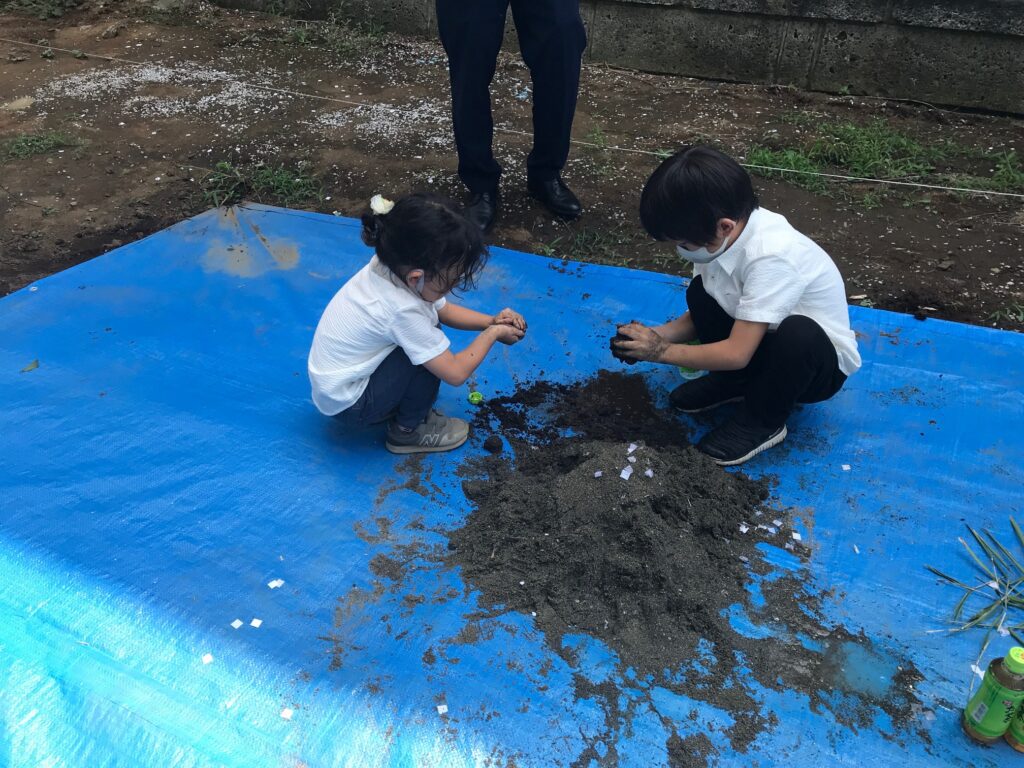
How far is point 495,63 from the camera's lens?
128 inches

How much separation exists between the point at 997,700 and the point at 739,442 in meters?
0.90

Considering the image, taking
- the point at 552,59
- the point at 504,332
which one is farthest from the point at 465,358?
the point at 552,59

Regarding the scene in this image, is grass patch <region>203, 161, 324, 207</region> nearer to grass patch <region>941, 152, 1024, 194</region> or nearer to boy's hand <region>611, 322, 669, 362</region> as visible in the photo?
boy's hand <region>611, 322, 669, 362</region>

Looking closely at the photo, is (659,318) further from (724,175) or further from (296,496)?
(296,496)

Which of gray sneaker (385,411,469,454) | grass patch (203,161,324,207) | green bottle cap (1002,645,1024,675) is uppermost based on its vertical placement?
green bottle cap (1002,645,1024,675)

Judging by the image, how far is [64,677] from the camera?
159 centimetres

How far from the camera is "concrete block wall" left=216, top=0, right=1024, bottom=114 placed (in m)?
4.47

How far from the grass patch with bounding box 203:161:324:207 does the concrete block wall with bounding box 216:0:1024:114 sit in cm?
252

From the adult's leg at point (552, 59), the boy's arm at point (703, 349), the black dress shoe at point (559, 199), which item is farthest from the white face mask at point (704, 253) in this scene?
the black dress shoe at point (559, 199)

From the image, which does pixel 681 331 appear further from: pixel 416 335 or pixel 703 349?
pixel 416 335

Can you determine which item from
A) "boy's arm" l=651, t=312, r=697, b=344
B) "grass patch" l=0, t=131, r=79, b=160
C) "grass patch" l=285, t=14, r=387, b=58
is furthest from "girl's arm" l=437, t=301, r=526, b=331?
"grass patch" l=285, t=14, r=387, b=58

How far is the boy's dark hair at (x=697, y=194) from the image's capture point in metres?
1.83

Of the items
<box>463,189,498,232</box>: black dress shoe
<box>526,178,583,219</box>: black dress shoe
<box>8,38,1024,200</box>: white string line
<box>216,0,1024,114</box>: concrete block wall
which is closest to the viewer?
<box>463,189,498,232</box>: black dress shoe

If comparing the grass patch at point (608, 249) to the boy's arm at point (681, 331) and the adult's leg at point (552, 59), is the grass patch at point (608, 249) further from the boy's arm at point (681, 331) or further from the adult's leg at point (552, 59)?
the boy's arm at point (681, 331)
